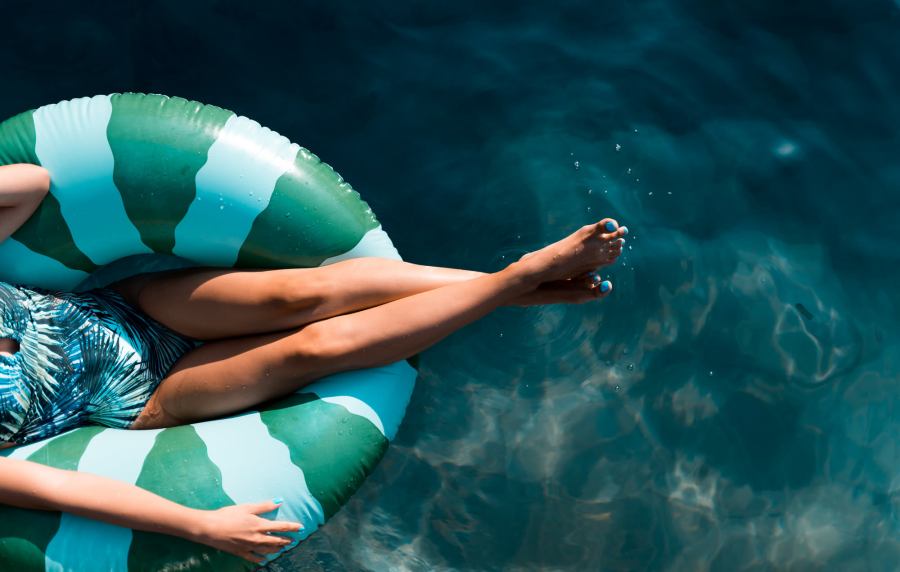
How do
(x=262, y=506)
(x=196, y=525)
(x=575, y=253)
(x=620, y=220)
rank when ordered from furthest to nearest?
(x=620, y=220) → (x=575, y=253) → (x=262, y=506) → (x=196, y=525)

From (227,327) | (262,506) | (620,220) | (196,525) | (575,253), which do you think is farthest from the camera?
(620,220)

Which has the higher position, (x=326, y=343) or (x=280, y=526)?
(x=326, y=343)

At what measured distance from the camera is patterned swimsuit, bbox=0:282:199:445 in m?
2.77

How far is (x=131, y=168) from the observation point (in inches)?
114

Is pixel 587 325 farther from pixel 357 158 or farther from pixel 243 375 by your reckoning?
pixel 243 375

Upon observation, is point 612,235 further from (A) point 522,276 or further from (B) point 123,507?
(B) point 123,507

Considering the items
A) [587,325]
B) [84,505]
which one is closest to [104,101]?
[84,505]

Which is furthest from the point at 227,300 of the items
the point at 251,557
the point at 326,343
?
the point at 251,557

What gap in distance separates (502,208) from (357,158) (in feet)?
1.88

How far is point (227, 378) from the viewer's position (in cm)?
289

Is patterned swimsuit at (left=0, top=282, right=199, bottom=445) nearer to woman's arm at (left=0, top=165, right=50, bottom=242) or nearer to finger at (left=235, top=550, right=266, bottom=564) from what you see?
woman's arm at (left=0, top=165, right=50, bottom=242)

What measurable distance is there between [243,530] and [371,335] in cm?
62

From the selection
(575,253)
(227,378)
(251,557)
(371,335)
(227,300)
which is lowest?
(251,557)

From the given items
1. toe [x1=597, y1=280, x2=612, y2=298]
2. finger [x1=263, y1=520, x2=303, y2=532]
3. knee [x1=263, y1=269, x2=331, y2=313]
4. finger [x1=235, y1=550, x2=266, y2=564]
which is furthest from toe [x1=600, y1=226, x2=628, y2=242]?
finger [x1=235, y1=550, x2=266, y2=564]
